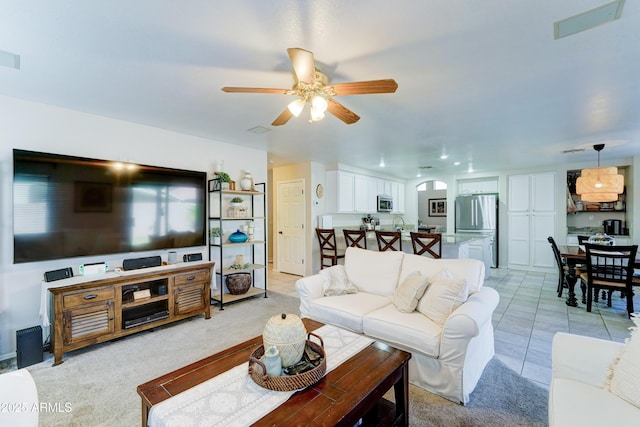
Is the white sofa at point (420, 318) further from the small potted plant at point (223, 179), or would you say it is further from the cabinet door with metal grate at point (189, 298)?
the small potted plant at point (223, 179)

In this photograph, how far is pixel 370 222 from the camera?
23.2ft

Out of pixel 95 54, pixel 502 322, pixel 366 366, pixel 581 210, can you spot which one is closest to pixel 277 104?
pixel 95 54

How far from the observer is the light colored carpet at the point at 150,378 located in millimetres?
1812

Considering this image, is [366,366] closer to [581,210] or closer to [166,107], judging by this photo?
[166,107]

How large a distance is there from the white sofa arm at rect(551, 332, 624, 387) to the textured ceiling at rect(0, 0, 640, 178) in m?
1.81

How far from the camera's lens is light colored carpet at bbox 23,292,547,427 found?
5.95 ft

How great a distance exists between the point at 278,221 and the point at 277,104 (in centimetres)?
389

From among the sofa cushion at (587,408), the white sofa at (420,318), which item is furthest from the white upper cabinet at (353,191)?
the sofa cushion at (587,408)

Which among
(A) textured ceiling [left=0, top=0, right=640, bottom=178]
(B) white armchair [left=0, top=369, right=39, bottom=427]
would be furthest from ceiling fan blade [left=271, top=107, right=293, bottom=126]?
(B) white armchair [left=0, top=369, right=39, bottom=427]

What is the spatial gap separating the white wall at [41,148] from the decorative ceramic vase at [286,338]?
2.74 meters

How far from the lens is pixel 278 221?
254 inches

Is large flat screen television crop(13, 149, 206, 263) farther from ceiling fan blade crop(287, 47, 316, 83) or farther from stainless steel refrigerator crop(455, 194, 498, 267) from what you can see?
stainless steel refrigerator crop(455, 194, 498, 267)

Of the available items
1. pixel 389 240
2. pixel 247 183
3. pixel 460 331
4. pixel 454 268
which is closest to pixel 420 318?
pixel 460 331

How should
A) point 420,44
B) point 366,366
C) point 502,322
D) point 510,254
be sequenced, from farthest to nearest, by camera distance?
point 510,254
point 502,322
point 420,44
point 366,366
